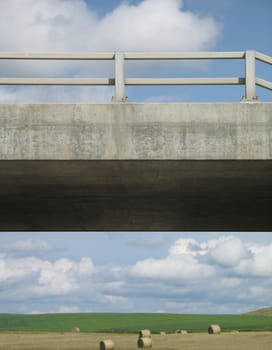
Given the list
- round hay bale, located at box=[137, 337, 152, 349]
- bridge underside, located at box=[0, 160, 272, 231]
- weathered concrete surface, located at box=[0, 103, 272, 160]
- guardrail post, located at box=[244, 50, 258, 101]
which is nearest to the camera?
weathered concrete surface, located at box=[0, 103, 272, 160]

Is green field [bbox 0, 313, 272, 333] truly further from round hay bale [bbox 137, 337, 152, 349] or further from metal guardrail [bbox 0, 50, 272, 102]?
metal guardrail [bbox 0, 50, 272, 102]

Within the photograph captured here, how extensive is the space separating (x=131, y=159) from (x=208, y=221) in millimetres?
7088

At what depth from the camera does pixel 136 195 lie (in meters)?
17.7

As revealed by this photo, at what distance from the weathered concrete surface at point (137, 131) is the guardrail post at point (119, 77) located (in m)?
0.33

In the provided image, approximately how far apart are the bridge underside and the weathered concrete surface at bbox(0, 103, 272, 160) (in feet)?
0.80

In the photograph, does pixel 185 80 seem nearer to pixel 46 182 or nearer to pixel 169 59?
pixel 169 59

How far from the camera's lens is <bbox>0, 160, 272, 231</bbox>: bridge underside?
48.0ft

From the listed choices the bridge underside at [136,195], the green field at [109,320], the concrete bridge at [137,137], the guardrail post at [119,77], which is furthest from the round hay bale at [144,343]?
the green field at [109,320]

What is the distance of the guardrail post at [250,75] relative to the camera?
1441cm

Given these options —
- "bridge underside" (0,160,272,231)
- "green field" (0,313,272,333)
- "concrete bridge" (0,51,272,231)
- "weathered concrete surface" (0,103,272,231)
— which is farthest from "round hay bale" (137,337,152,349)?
"green field" (0,313,272,333)

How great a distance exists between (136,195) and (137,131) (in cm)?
394

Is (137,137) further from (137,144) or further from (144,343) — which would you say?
(144,343)

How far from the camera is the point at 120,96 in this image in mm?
14203

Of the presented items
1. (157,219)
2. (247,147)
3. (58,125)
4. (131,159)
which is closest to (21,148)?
(58,125)
